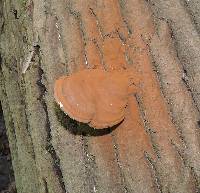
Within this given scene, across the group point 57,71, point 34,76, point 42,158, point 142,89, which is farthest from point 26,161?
point 142,89

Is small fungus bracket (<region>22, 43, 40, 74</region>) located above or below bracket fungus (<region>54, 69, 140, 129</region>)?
below

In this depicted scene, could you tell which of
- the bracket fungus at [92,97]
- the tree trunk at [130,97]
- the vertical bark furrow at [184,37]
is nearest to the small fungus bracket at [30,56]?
the tree trunk at [130,97]

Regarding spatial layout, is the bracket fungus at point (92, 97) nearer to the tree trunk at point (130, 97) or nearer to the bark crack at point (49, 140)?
the tree trunk at point (130, 97)

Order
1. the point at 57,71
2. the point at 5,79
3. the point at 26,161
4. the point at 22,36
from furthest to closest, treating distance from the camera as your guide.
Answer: the point at 5,79 < the point at 26,161 < the point at 22,36 < the point at 57,71

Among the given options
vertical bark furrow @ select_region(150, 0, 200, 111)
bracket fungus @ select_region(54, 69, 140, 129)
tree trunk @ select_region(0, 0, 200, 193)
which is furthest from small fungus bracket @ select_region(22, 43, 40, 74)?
vertical bark furrow @ select_region(150, 0, 200, 111)

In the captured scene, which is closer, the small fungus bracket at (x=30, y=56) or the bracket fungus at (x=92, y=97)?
the bracket fungus at (x=92, y=97)

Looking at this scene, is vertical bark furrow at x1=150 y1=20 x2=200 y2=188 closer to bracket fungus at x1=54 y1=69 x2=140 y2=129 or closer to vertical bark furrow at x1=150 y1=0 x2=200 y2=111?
vertical bark furrow at x1=150 y1=0 x2=200 y2=111

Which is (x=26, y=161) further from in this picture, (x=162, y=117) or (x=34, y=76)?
(x=162, y=117)
